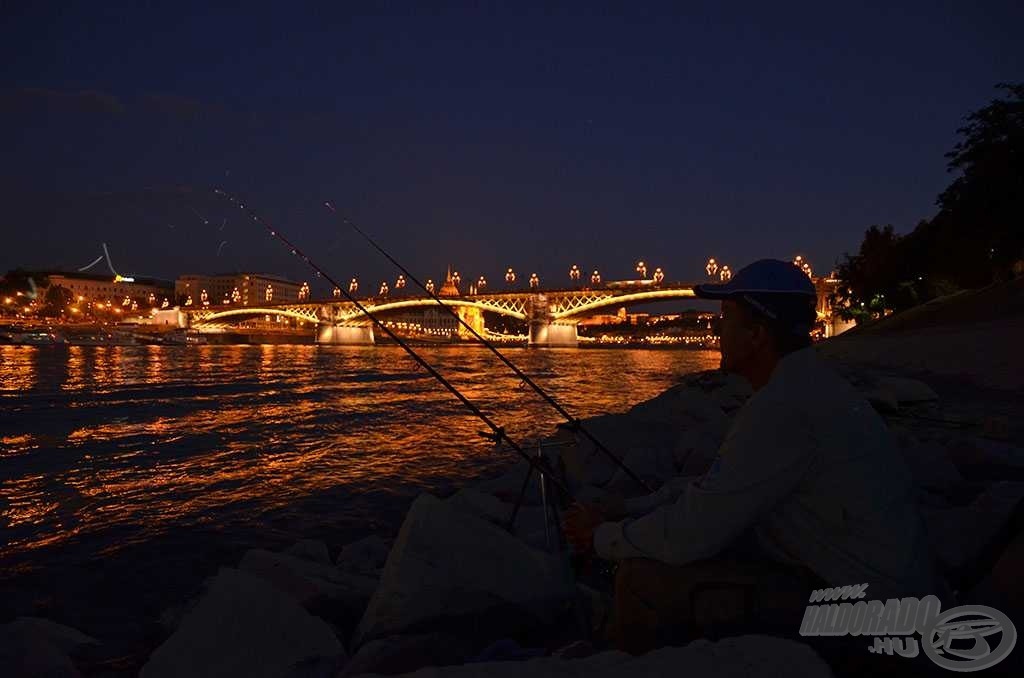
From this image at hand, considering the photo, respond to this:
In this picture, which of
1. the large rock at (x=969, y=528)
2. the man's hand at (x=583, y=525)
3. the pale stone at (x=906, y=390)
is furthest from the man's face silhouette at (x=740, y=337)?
the pale stone at (x=906, y=390)

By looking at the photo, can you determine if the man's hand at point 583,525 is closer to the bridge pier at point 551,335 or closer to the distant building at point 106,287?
the bridge pier at point 551,335

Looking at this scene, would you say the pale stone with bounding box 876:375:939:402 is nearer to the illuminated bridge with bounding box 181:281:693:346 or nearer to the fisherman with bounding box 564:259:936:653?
the fisherman with bounding box 564:259:936:653

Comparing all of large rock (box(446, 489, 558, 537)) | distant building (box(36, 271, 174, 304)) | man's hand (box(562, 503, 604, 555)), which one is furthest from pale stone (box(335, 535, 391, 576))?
distant building (box(36, 271, 174, 304))

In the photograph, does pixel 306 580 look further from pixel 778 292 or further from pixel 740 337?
pixel 778 292

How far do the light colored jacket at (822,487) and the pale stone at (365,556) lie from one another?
11.2 feet

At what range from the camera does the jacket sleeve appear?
183 centimetres

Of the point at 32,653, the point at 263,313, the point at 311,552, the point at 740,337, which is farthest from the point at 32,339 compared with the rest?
the point at 740,337

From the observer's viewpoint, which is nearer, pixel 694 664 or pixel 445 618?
pixel 694 664

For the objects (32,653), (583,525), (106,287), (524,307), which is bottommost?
(32,653)

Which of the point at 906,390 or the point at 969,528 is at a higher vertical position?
the point at 969,528

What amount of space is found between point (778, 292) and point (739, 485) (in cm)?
71

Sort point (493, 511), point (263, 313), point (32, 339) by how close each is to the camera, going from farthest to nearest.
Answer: point (263, 313), point (32, 339), point (493, 511)

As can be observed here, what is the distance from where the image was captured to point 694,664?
5.93ft

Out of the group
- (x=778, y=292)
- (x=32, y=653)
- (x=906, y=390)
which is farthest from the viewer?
(x=906, y=390)
